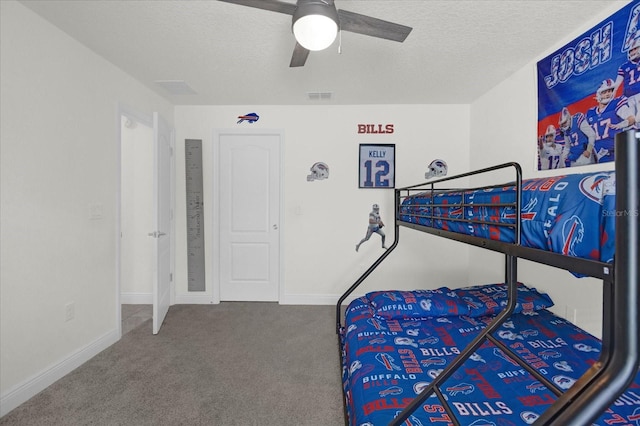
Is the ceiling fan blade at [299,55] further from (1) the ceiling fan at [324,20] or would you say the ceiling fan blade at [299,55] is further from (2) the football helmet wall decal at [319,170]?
(2) the football helmet wall decal at [319,170]

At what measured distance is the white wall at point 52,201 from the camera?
175 cm

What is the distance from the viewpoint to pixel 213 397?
6.12ft

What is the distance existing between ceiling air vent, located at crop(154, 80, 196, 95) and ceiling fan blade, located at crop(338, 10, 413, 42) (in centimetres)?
209

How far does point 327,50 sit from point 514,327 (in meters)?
2.34

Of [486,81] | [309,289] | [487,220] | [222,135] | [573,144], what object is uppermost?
[486,81]

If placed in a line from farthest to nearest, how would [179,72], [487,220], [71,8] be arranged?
[179,72] < [71,8] < [487,220]

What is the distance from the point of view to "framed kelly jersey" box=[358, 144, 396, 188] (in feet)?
11.4

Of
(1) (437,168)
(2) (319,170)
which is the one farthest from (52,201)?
(1) (437,168)

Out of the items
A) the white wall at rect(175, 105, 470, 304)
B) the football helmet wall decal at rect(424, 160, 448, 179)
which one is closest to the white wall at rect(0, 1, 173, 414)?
the white wall at rect(175, 105, 470, 304)

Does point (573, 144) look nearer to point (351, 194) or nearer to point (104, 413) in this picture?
point (351, 194)

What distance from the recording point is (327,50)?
227 cm

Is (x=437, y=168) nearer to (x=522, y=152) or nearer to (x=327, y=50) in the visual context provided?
(x=522, y=152)

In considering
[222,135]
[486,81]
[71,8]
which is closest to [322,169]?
[222,135]

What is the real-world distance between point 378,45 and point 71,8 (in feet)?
6.58
